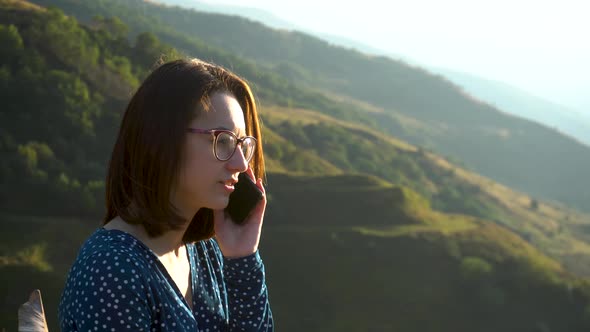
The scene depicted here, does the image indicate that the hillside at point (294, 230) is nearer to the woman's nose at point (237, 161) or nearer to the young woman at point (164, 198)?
the young woman at point (164, 198)

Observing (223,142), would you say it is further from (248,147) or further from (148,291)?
(148,291)

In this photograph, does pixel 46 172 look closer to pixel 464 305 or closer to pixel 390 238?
pixel 390 238

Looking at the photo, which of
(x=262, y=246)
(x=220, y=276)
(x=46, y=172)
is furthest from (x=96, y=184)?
(x=220, y=276)

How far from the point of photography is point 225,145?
391cm

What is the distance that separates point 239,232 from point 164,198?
755 millimetres

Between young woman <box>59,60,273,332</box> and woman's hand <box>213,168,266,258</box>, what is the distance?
0.11m

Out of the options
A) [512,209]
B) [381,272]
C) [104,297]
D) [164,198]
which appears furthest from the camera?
[512,209]

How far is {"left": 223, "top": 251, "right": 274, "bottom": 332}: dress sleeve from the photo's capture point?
4.48 m

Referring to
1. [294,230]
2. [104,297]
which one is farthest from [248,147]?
[294,230]

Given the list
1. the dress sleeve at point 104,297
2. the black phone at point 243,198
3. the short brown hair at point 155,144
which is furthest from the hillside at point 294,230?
the dress sleeve at point 104,297

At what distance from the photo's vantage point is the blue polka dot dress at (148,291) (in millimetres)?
3328

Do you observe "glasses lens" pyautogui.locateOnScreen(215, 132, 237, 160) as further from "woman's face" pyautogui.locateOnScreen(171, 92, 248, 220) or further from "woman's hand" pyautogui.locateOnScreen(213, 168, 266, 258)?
"woman's hand" pyautogui.locateOnScreen(213, 168, 266, 258)

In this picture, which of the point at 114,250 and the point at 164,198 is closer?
the point at 114,250

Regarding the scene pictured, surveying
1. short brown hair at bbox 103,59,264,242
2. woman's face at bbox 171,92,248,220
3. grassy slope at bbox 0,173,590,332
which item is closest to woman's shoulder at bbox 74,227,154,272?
short brown hair at bbox 103,59,264,242
